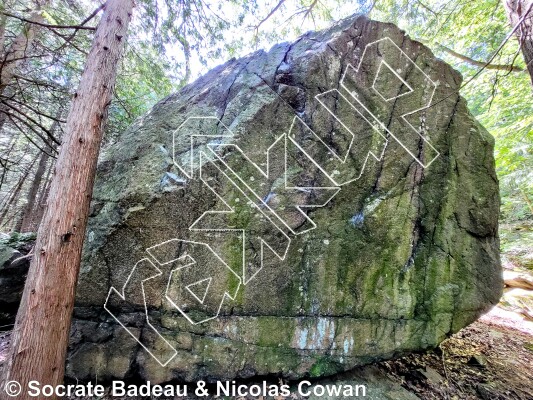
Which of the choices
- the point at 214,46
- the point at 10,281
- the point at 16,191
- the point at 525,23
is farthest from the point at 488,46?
the point at 16,191

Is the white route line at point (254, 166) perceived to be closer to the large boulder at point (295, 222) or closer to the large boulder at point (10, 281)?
the large boulder at point (295, 222)

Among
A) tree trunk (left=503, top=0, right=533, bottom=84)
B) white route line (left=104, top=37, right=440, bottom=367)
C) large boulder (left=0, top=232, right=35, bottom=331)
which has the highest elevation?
tree trunk (left=503, top=0, right=533, bottom=84)

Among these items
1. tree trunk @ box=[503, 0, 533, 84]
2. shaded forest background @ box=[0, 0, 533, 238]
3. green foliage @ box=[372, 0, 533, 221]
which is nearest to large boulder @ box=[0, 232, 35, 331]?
shaded forest background @ box=[0, 0, 533, 238]

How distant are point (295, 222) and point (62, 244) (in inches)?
82.0

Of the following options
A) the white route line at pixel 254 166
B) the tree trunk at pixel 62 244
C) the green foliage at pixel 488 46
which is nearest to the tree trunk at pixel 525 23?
the white route line at pixel 254 166

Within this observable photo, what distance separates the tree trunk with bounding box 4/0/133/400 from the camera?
203cm

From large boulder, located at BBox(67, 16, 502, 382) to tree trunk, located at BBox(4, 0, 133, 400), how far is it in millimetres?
393

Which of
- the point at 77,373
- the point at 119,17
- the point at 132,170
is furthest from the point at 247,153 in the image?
the point at 77,373

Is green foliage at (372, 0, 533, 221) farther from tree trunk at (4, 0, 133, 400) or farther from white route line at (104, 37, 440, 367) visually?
tree trunk at (4, 0, 133, 400)

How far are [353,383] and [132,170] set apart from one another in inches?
128

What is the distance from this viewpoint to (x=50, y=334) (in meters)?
2.08

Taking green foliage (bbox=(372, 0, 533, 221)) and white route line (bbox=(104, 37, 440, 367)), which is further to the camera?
green foliage (bbox=(372, 0, 533, 221))

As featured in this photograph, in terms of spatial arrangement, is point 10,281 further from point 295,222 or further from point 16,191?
point 16,191

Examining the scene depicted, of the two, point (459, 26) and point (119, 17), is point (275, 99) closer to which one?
point (119, 17)
